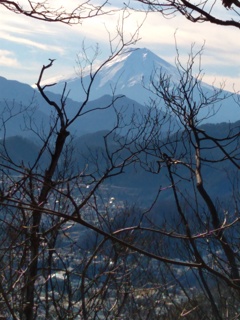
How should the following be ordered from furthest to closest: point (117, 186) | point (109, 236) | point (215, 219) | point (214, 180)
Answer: point (117, 186) < point (214, 180) < point (215, 219) < point (109, 236)

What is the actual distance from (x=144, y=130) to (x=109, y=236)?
14.0 feet

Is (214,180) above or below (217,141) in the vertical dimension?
above

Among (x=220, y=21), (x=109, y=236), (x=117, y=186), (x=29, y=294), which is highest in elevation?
(x=117, y=186)

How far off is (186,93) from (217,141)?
6.35 feet

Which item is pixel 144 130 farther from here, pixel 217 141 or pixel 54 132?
pixel 217 141

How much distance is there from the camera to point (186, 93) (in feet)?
18.0

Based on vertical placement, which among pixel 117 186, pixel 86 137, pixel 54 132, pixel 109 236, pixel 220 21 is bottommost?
pixel 109 236

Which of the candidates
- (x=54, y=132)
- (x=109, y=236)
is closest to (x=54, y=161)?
(x=54, y=132)

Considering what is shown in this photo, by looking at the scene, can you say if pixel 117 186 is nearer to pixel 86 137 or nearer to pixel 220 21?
pixel 86 137

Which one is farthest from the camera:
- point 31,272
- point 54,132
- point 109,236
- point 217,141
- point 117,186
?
point 117,186

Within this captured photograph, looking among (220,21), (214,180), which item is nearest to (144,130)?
(220,21)

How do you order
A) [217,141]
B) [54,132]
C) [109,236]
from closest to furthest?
[109,236], [217,141], [54,132]

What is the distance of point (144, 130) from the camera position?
6.38 meters

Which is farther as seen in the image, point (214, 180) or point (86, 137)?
point (86, 137)
